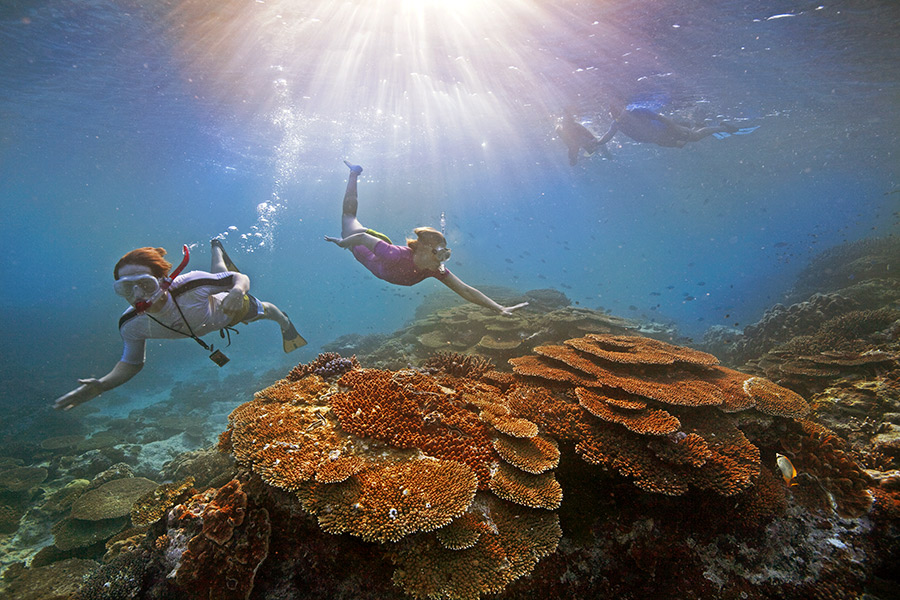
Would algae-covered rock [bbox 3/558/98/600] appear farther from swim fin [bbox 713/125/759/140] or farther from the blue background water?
swim fin [bbox 713/125/759/140]

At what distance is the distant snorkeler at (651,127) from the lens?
20531 millimetres

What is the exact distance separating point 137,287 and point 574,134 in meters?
26.7

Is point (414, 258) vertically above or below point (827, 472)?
above

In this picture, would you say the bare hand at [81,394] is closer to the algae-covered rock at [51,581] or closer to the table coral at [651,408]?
Result: the algae-covered rock at [51,581]

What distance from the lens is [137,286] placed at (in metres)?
3.73

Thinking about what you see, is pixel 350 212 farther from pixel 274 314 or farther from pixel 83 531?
pixel 83 531

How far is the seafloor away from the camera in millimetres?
2650

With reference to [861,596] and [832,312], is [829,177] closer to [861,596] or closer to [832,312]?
[832,312]

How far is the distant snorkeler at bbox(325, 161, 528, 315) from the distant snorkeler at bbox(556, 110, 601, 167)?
2139cm

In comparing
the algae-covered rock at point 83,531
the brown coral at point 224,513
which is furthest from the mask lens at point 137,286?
the algae-covered rock at point 83,531

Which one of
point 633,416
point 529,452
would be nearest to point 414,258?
point 529,452

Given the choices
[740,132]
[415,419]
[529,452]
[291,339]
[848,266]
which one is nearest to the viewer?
[529,452]

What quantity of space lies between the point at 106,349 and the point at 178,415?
16284 mm

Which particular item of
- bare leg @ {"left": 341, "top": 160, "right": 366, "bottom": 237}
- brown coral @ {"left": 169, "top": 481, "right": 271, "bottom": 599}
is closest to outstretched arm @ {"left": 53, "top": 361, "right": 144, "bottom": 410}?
brown coral @ {"left": 169, "top": 481, "right": 271, "bottom": 599}
